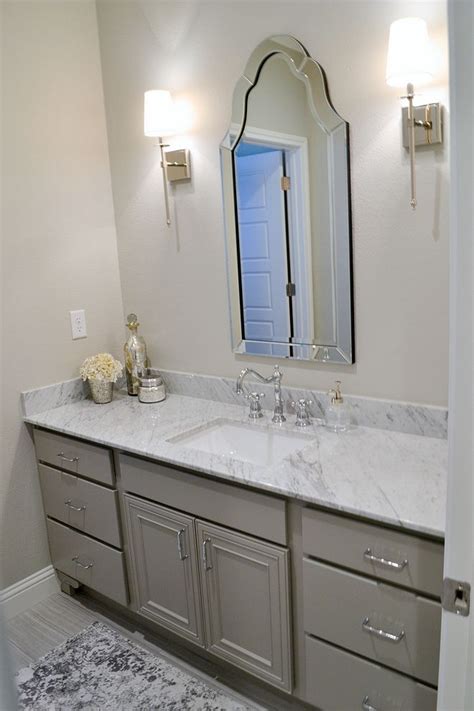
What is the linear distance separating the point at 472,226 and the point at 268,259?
1.42 metres

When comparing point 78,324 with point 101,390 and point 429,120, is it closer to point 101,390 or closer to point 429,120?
point 101,390

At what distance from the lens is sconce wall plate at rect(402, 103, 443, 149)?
169 centimetres

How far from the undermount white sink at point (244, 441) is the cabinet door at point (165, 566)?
10.8 inches

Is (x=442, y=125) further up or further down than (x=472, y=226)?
further up

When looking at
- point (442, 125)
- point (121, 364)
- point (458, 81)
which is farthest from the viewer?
point (121, 364)

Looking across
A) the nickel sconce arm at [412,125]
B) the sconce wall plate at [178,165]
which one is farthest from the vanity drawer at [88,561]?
the nickel sconce arm at [412,125]

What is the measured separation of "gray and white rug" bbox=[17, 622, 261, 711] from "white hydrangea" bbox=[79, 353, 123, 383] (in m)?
1.04

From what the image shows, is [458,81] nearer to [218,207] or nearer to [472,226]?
[472,226]

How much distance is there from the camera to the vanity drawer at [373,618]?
4.74 feet

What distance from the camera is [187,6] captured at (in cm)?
225

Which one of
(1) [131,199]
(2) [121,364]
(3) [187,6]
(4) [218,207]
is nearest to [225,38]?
(3) [187,6]

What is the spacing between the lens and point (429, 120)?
1.71 m

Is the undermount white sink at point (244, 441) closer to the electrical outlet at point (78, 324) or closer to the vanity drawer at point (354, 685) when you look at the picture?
the vanity drawer at point (354, 685)

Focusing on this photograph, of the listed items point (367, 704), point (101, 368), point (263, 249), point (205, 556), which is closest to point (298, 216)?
point (263, 249)
